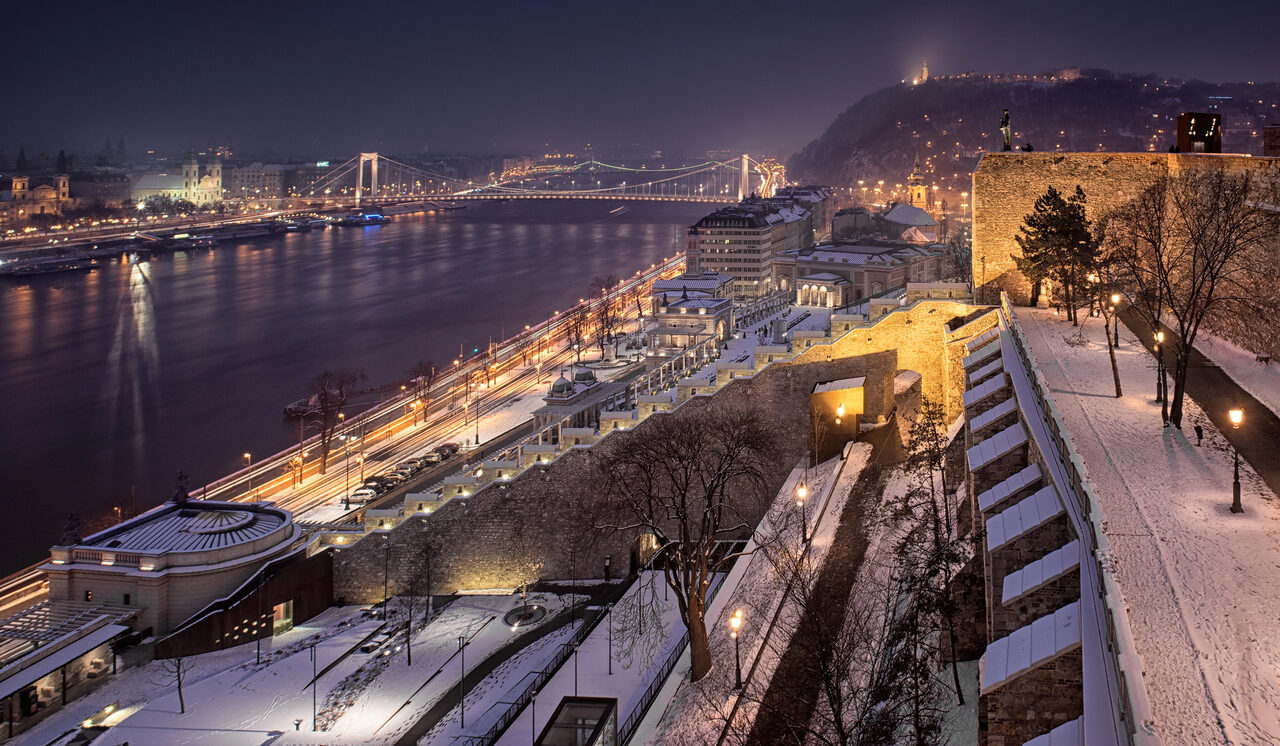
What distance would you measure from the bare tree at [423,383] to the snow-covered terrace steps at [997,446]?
22681 mm

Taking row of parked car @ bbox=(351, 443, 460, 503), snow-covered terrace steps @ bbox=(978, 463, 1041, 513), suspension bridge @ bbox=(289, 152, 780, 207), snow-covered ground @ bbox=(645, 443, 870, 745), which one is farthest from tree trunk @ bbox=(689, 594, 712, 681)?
suspension bridge @ bbox=(289, 152, 780, 207)

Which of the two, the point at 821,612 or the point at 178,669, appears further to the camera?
the point at 178,669

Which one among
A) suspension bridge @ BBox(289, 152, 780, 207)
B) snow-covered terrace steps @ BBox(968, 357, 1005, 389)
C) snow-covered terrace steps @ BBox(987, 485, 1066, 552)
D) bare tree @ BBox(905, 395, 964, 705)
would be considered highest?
suspension bridge @ BBox(289, 152, 780, 207)

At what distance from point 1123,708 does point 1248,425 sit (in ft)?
18.2

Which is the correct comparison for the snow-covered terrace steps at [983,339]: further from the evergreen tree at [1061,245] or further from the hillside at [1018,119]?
the hillside at [1018,119]

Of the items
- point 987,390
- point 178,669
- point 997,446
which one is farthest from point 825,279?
point 997,446

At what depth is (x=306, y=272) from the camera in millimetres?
68812

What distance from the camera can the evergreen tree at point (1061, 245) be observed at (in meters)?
13.3

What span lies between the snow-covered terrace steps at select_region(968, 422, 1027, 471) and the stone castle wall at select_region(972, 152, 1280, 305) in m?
7.13

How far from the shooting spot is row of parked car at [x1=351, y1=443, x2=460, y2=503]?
2112 cm

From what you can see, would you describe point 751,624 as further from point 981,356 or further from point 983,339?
point 983,339

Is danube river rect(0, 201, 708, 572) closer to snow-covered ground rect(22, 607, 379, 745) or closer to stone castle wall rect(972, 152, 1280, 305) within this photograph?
snow-covered ground rect(22, 607, 379, 745)

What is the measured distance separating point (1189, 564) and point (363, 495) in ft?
57.1

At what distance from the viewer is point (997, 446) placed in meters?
8.34
